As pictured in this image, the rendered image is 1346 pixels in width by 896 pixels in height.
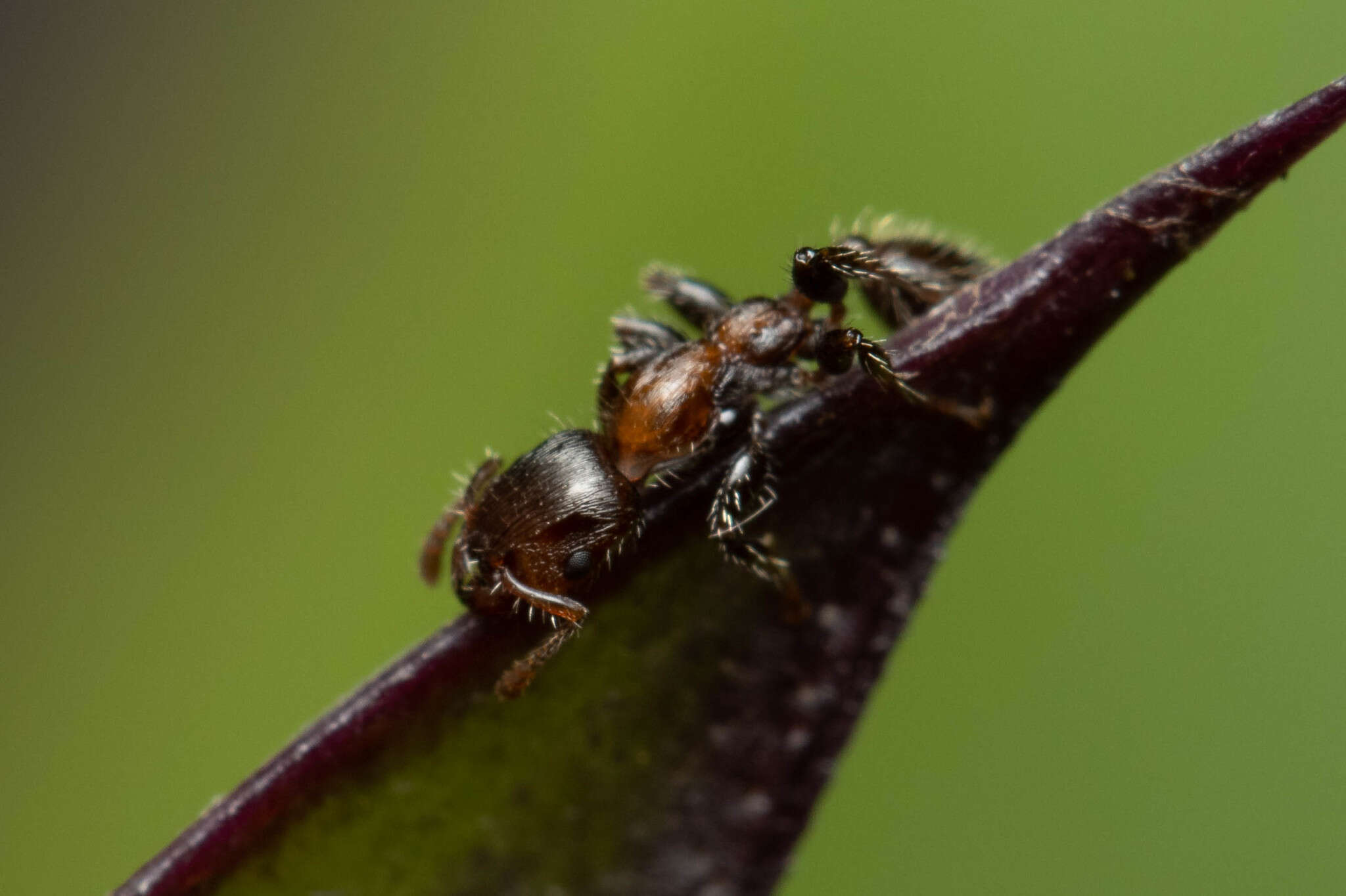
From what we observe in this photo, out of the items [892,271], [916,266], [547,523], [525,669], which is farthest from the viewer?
[916,266]

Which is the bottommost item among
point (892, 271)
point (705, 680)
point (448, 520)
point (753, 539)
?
point (705, 680)

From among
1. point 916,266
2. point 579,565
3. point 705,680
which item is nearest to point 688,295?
point 916,266

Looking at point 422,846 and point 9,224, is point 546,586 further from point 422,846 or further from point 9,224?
point 9,224

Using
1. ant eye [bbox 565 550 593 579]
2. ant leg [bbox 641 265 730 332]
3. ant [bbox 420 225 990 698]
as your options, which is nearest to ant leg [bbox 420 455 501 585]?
ant [bbox 420 225 990 698]

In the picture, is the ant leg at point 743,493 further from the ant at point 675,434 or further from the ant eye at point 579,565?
the ant eye at point 579,565

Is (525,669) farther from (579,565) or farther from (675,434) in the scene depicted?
(675,434)

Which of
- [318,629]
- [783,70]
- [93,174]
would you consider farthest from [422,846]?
[93,174]
